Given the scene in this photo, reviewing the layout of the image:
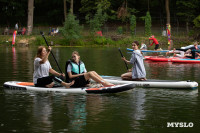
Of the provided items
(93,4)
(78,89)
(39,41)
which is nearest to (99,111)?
(78,89)

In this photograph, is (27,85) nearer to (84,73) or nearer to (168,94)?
(84,73)

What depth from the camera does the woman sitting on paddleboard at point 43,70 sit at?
12.9 m

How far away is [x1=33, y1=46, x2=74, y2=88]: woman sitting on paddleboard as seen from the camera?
12875mm

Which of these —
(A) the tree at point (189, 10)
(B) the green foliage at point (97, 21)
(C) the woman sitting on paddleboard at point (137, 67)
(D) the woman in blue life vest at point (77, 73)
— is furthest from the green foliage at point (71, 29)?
(D) the woman in blue life vest at point (77, 73)

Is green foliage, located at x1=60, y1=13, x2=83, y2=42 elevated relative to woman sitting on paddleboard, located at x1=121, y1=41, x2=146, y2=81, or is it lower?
elevated

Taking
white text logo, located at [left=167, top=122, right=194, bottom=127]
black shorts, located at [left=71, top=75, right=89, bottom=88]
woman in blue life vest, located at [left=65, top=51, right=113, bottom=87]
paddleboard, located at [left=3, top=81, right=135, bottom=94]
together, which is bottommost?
white text logo, located at [left=167, top=122, right=194, bottom=127]

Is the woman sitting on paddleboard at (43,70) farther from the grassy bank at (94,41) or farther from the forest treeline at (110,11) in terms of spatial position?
the forest treeline at (110,11)

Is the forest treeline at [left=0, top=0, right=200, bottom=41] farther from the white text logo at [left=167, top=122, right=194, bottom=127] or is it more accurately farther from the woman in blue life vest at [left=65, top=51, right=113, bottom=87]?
the white text logo at [left=167, top=122, right=194, bottom=127]

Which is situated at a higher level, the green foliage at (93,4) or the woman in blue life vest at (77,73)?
the green foliage at (93,4)

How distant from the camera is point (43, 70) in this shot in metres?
13.3

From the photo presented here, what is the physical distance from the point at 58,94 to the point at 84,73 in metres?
1.04

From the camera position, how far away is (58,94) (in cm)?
1328

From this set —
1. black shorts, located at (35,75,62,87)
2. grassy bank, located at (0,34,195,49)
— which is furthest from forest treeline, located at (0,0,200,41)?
black shorts, located at (35,75,62,87)

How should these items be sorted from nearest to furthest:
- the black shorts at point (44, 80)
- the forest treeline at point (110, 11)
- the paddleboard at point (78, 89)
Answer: the paddleboard at point (78, 89) → the black shorts at point (44, 80) → the forest treeline at point (110, 11)
